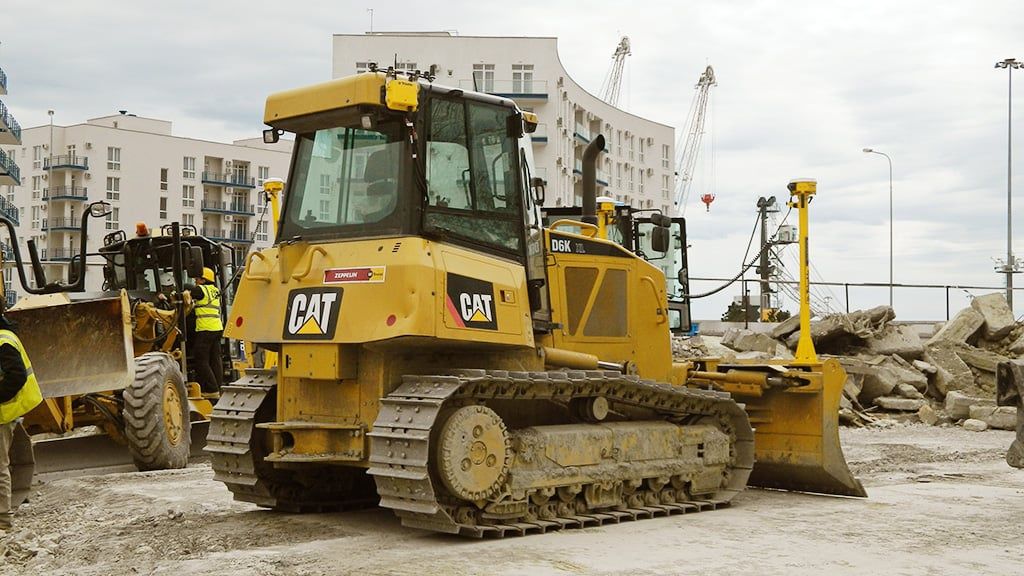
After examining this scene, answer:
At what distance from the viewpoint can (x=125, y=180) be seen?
84.9 metres

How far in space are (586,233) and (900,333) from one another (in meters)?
14.9

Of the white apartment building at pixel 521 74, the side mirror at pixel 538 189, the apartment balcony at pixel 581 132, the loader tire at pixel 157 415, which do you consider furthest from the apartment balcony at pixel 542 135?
the side mirror at pixel 538 189

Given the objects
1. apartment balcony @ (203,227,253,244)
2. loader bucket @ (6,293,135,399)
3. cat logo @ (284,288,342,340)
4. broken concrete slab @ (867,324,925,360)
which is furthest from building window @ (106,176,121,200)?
cat logo @ (284,288,342,340)

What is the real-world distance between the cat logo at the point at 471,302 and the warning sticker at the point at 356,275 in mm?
Result: 494

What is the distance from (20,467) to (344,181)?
3.50 metres

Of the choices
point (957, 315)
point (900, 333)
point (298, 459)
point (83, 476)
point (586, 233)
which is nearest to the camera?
point (298, 459)

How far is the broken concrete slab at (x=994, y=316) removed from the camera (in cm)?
2617

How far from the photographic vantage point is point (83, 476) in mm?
12734

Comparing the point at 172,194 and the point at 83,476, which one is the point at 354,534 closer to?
the point at 83,476

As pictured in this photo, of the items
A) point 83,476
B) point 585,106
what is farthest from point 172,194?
point 83,476

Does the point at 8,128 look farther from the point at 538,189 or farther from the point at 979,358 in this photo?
the point at 538,189

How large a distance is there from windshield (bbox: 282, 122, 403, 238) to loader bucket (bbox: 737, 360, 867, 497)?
14.7 ft

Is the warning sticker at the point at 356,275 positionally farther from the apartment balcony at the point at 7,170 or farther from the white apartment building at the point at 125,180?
the white apartment building at the point at 125,180

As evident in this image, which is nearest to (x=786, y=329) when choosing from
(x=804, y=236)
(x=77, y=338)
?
(x=804, y=236)
